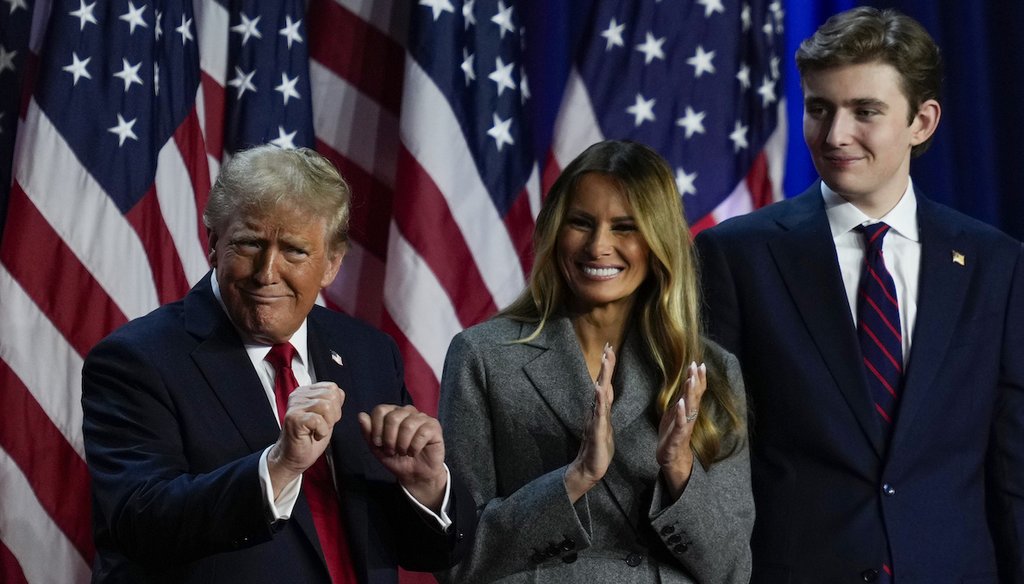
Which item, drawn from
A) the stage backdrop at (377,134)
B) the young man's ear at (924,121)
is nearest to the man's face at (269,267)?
the young man's ear at (924,121)


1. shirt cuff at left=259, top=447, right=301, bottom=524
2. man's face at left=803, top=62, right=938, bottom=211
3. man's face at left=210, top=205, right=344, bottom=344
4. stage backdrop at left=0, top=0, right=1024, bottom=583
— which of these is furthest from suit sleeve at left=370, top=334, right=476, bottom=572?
stage backdrop at left=0, top=0, right=1024, bottom=583

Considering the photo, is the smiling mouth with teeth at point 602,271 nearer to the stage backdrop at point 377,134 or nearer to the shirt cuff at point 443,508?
the shirt cuff at point 443,508

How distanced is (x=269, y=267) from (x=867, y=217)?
135 cm

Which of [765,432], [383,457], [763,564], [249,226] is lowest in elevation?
[763,564]

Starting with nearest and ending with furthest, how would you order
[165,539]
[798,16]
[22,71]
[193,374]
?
[165,539]
[193,374]
[22,71]
[798,16]

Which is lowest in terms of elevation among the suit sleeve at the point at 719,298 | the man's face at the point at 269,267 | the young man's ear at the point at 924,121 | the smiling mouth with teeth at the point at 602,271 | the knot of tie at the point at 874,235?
the suit sleeve at the point at 719,298

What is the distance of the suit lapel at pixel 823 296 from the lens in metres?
2.54

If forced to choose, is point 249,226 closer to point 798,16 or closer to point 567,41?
point 567,41

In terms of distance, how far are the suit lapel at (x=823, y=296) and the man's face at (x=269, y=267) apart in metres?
1.08

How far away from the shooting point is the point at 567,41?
4.24 m

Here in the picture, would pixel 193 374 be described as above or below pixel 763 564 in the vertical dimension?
above

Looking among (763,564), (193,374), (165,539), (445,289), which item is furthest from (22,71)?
(763,564)

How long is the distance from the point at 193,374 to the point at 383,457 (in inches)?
12.9

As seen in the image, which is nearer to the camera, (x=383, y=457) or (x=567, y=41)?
(x=383, y=457)
